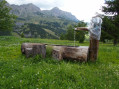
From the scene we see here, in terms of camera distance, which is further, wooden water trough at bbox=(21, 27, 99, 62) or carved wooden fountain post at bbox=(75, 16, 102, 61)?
wooden water trough at bbox=(21, 27, 99, 62)

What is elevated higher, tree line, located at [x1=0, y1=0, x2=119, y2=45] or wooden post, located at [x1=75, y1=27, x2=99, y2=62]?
tree line, located at [x1=0, y1=0, x2=119, y2=45]

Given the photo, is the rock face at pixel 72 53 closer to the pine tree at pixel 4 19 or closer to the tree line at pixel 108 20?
the tree line at pixel 108 20

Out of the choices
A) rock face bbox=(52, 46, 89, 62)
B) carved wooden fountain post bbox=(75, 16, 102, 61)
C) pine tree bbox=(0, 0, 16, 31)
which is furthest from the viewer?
pine tree bbox=(0, 0, 16, 31)

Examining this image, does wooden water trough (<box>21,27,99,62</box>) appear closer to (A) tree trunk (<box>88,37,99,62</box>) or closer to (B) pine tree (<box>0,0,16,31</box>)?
(A) tree trunk (<box>88,37,99,62</box>)

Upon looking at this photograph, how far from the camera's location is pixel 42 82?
13.7 feet

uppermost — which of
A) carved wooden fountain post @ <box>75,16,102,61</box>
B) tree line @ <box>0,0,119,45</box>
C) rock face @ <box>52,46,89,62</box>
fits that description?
tree line @ <box>0,0,119,45</box>

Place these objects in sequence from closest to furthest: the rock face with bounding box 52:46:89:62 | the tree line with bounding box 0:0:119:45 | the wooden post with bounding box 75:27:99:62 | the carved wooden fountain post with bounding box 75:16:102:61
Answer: the carved wooden fountain post with bounding box 75:16:102:61 < the rock face with bounding box 52:46:89:62 < the wooden post with bounding box 75:27:99:62 < the tree line with bounding box 0:0:119:45

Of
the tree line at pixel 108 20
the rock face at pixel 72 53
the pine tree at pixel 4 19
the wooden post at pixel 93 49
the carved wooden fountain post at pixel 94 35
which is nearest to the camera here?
the carved wooden fountain post at pixel 94 35

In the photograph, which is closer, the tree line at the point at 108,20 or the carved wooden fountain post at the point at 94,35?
the carved wooden fountain post at the point at 94,35

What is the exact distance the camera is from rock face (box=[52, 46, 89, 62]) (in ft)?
24.4

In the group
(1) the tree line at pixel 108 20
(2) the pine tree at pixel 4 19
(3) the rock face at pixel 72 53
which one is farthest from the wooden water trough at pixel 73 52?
(2) the pine tree at pixel 4 19

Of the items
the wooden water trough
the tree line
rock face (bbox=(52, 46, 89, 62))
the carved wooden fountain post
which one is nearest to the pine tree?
the tree line

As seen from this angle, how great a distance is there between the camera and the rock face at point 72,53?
744 cm

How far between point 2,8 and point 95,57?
3439 centimetres
